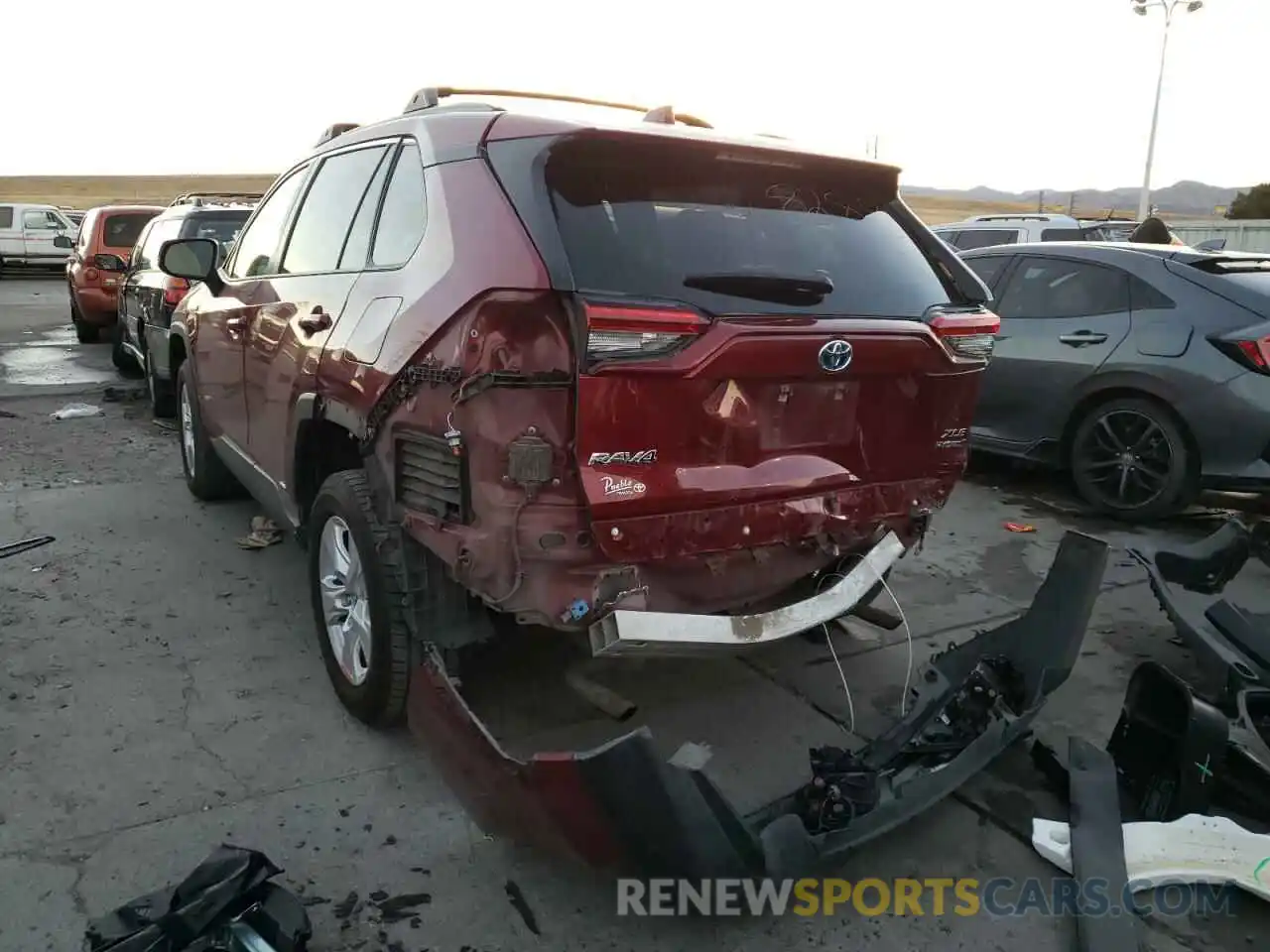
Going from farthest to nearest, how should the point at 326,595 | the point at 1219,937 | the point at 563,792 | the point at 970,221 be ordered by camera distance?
the point at 970,221 < the point at 326,595 < the point at 1219,937 < the point at 563,792

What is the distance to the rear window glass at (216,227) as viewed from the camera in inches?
351

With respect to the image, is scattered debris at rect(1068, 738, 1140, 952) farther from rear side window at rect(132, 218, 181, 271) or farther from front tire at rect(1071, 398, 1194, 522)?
rear side window at rect(132, 218, 181, 271)

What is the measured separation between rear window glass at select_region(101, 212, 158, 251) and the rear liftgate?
1254 centimetres

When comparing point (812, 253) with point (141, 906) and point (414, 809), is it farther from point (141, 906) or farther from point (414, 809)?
point (141, 906)

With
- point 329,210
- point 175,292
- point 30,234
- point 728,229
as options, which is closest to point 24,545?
point 329,210

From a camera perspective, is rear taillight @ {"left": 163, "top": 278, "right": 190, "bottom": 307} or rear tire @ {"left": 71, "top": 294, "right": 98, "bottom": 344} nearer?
rear taillight @ {"left": 163, "top": 278, "right": 190, "bottom": 307}

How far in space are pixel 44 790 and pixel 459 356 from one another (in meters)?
1.95

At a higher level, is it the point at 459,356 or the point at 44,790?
the point at 459,356

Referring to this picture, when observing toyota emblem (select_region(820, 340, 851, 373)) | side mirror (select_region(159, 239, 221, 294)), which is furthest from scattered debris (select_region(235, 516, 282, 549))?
toyota emblem (select_region(820, 340, 851, 373))

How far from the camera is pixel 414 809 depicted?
3.02 meters

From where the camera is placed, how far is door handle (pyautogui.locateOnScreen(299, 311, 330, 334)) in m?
3.52

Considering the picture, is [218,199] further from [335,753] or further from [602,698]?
[602,698]

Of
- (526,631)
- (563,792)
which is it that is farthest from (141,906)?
(526,631)

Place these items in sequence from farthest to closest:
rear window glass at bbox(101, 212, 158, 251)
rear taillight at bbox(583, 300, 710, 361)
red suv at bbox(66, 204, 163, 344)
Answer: rear window glass at bbox(101, 212, 158, 251) → red suv at bbox(66, 204, 163, 344) → rear taillight at bbox(583, 300, 710, 361)
